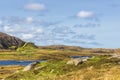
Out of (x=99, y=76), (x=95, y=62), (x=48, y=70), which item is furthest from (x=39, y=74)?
(x=99, y=76)

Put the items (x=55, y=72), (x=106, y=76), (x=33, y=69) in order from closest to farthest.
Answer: (x=106, y=76) → (x=55, y=72) → (x=33, y=69)

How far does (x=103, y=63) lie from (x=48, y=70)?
4.75m

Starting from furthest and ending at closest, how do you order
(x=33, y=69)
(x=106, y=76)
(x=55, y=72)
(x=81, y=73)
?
(x=33, y=69), (x=55, y=72), (x=81, y=73), (x=106, y=76)

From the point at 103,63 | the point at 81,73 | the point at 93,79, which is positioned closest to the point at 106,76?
the point at 93,79

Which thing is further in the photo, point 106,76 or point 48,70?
point 48,70

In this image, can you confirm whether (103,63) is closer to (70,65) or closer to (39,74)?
(70,65)

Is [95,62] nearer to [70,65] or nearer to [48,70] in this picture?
[70,65]

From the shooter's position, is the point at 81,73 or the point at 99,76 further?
the point at 81,73

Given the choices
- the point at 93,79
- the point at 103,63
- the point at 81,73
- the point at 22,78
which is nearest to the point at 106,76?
the point at 93,79

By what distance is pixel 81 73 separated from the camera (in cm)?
2609

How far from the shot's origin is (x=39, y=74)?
31.7 meters

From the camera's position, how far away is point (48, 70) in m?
32.1

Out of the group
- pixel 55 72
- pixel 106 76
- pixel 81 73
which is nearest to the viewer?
pixel 106 76

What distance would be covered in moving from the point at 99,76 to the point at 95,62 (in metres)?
7.70
